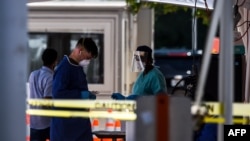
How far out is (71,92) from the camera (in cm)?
809

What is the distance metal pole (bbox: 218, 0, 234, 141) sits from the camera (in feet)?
16.5

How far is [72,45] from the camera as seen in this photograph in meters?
14.9

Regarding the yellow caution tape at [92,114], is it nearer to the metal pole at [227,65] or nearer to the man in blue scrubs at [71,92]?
the man in blue scrubs at [71,92]

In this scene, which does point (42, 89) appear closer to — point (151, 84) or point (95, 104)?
point (151, 84)

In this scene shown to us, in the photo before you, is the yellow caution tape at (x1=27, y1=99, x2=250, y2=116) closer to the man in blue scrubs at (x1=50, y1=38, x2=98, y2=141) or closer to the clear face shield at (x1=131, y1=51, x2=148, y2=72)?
the man in blue scrubs at (x1=50, y1=38, x2=98, y2=141)

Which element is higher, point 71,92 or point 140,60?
point 140,60

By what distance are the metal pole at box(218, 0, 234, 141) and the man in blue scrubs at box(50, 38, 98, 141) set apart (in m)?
3.19

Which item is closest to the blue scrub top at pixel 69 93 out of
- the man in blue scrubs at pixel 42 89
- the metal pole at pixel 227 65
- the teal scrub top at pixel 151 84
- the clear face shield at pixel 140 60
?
the teal scrub top at pixel 151 84

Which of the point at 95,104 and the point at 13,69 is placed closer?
the point at 13,69

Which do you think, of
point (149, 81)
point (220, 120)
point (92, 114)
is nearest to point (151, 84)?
point (149, 81)

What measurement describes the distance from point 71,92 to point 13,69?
12.2 feet

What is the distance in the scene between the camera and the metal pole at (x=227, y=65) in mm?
5016

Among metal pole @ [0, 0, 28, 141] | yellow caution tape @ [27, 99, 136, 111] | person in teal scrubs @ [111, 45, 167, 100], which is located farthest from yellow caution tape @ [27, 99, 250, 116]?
metal pole @ [0, 0, 28, 141]

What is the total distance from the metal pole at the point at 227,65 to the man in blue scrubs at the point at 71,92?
319cm
